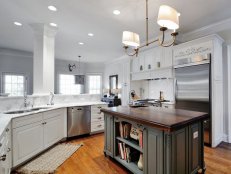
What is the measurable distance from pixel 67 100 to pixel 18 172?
208 centimetres

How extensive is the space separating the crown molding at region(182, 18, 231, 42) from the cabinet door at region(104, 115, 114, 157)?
10.7 ft

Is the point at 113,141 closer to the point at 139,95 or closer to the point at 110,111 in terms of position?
the point at 110,111

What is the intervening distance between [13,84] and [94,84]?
13.3ft

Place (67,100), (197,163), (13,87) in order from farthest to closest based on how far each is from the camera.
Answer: (13,87) → (67,100) → (197,163)

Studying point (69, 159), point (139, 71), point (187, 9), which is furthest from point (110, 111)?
point (139, 71)

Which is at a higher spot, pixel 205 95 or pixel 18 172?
pixel 205 95

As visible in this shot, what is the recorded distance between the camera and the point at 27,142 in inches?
91.4

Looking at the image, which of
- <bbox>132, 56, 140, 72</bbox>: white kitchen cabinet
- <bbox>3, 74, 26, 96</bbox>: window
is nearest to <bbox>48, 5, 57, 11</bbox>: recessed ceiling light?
<bbox>132, 56, 140, 72</bbox>: white kitchen cabinet

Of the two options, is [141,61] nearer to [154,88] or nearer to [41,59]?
[154,88]

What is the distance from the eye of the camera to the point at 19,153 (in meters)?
2.18

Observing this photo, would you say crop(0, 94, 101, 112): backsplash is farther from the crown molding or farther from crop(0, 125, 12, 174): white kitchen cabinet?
the crown molding

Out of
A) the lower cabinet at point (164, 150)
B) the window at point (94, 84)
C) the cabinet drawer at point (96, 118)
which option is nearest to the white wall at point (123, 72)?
the window at point (94, 84)

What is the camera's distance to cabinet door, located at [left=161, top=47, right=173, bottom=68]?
3921mm

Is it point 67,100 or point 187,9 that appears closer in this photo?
point 187,9
